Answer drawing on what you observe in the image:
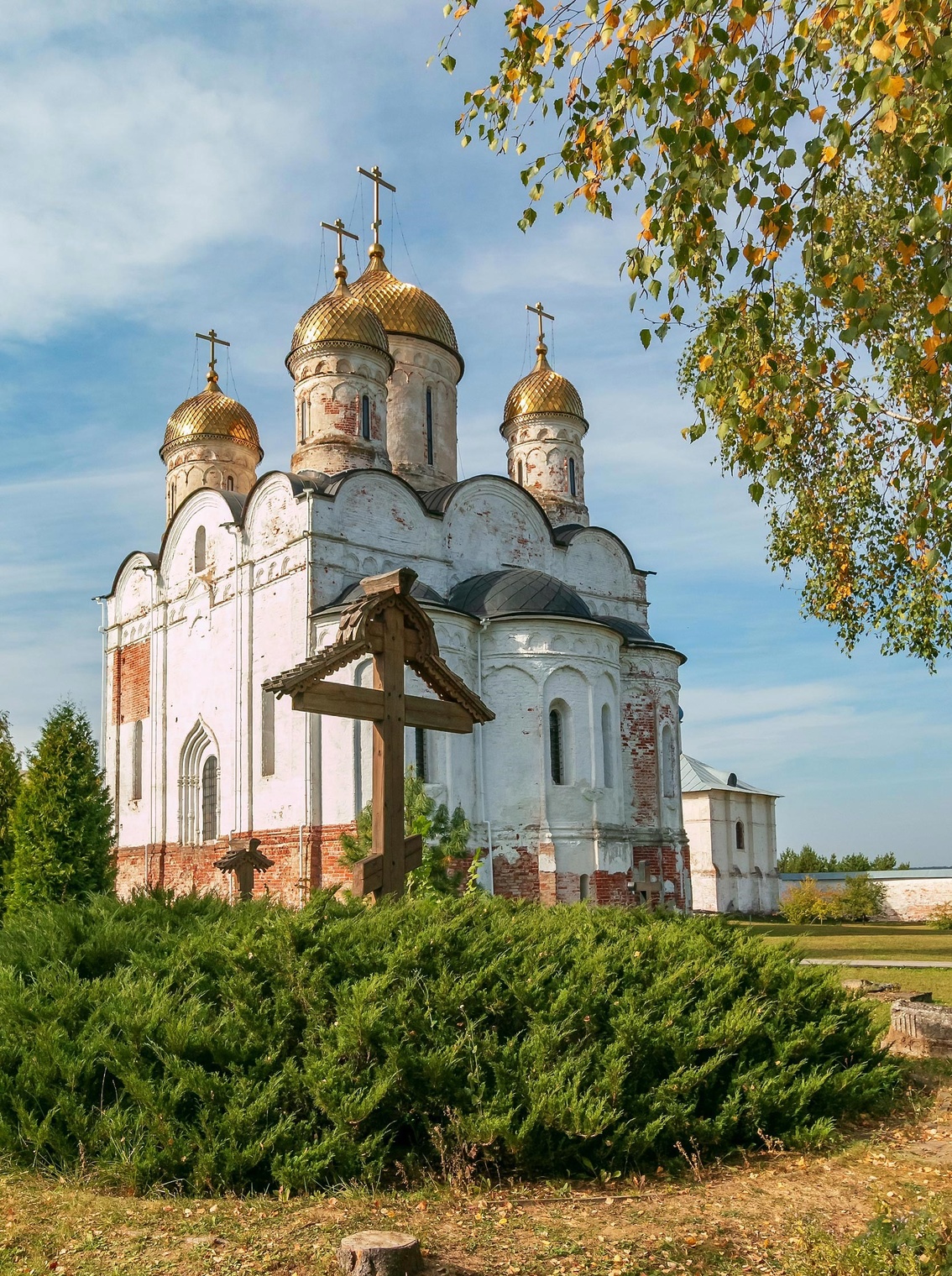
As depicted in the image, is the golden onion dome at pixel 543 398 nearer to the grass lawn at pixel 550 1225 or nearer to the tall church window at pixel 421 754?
the tall church window at pixel 421 754

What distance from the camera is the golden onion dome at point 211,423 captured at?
26.6 metres

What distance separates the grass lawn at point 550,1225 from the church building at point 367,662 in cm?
1062

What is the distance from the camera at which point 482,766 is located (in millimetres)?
18703

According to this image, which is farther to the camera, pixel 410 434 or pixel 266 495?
pixel 410 434

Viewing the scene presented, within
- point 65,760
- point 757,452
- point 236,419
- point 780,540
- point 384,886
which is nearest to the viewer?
point 757,452

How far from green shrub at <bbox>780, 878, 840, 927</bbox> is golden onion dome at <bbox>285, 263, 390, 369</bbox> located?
67.9 feet

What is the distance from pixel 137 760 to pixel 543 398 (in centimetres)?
1267

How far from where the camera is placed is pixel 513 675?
18.9 meters

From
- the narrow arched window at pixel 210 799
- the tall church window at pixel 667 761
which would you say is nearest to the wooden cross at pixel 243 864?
the narrow arched window at pixel 210 799

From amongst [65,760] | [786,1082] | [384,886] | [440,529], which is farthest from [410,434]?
[786,1082]

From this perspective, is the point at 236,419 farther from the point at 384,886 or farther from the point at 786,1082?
the point at 786,1082

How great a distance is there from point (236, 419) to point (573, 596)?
448 inches

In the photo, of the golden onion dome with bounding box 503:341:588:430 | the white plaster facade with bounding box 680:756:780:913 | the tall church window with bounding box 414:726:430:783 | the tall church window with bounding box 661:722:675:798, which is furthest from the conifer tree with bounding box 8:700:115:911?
the white plaster facade with bounding box 680:756:780:913

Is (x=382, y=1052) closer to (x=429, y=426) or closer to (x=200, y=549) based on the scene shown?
(x=200, y=549)
